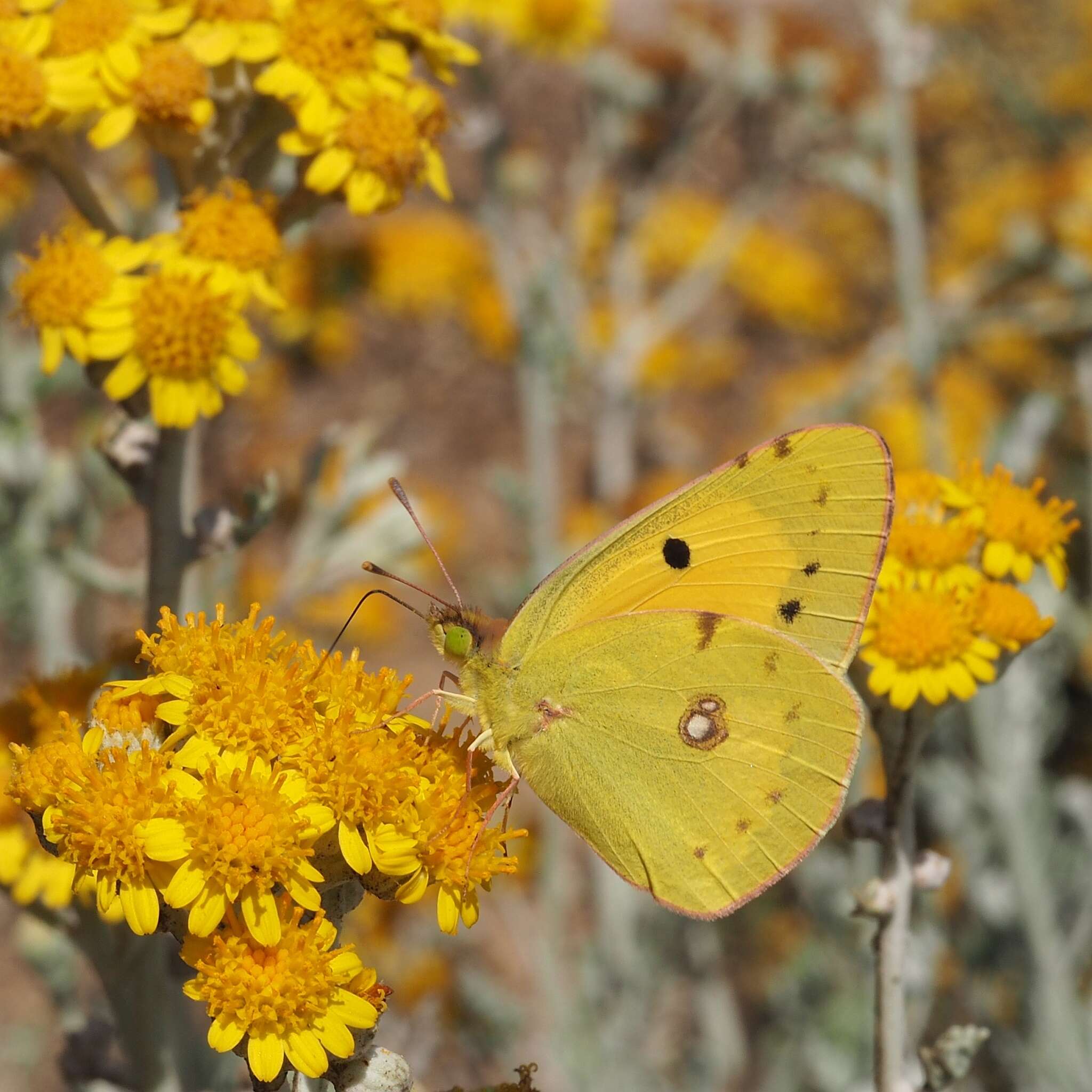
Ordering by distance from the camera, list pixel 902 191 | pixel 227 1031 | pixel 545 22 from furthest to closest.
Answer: pixel 545 22, pixel 902 191, pixel 227 1031

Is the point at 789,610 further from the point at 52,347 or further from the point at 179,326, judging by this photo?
the point at 52,347

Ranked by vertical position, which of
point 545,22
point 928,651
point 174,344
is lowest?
point 928,651

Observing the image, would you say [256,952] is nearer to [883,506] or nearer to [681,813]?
[681,813]

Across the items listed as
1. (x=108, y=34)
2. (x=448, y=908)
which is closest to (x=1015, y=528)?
(x=448, y=908)

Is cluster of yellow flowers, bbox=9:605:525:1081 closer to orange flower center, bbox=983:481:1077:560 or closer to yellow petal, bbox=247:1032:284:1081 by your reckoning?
yellow petal, bbox=247:1032:284:1081

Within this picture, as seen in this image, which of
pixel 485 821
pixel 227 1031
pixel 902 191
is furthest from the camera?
pixel 902 191

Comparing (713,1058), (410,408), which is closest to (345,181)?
(713,1058)
